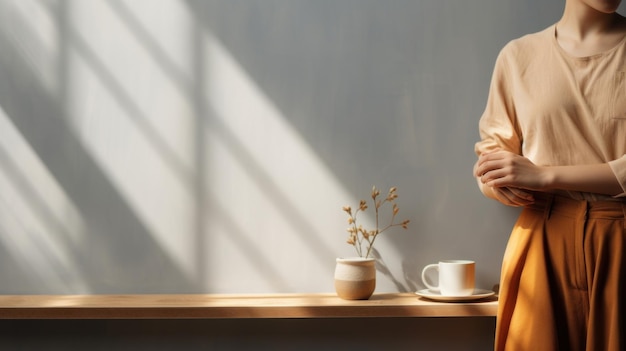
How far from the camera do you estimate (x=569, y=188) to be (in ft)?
4.56

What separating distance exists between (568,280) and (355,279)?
46 cm

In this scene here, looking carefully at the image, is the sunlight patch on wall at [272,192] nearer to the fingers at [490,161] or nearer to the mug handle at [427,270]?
the mug handle at [427,270]

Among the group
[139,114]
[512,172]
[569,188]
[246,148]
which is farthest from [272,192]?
[569,188]

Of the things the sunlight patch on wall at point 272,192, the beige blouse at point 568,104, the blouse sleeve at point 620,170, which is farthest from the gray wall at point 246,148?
the blouse sleeve at point 620,170

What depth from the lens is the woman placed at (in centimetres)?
135

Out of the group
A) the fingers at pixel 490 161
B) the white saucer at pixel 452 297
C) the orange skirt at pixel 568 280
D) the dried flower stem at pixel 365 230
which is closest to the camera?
the orange skirt at pixel 568 280

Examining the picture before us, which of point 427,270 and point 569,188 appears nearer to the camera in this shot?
point 569,188

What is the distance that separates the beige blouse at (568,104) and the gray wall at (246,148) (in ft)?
0.78

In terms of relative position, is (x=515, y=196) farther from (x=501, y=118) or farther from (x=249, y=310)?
(x=249, y=310)

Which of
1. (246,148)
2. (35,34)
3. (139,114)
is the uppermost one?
(35,34)

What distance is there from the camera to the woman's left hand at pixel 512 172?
141 centimetres

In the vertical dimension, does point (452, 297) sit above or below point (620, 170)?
below

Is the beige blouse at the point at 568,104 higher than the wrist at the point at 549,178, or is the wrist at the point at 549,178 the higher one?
the beige blouse at the point at 568,104

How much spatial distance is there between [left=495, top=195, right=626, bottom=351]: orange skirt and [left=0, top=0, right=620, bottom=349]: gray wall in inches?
11.6
